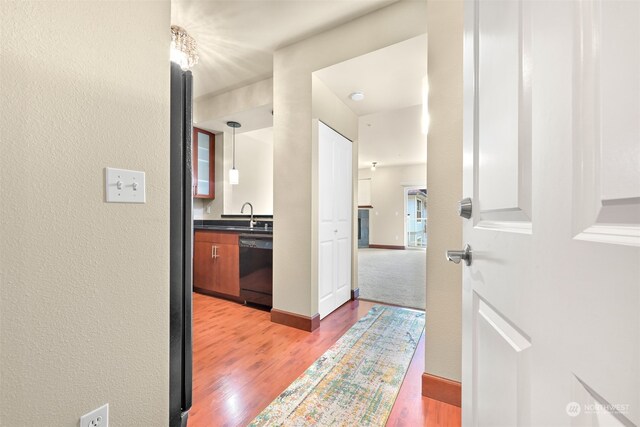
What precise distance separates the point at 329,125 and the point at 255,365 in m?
2.26

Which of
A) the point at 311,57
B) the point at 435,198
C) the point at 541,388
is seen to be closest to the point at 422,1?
the point at 311,57

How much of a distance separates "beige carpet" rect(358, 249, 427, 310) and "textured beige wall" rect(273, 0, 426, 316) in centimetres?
133

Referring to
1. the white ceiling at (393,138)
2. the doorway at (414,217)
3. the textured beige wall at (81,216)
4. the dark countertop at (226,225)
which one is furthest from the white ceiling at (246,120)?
the doorway at (414,217)

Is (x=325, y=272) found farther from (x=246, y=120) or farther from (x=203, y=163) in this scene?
(x=203, y=163)

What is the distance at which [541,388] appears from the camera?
0.43 meters

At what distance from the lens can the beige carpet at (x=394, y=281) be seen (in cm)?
339

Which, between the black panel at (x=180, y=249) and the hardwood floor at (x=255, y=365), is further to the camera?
the hardwood floor at (x=255, y=365)

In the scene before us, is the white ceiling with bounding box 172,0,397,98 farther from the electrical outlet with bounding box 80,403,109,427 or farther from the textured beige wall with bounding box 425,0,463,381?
the electrical outlet with bounding box 80,403,109,427

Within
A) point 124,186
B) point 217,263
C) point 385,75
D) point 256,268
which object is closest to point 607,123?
point 124,186

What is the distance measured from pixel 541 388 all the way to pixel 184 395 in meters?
1.24

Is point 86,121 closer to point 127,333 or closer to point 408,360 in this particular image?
point 127,333

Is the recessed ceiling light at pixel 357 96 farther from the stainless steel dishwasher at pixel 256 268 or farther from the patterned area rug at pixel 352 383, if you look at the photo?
the patterned area rug at pixel 352 383

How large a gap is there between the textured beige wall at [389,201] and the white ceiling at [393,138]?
427 millimetres

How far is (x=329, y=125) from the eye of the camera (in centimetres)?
280
